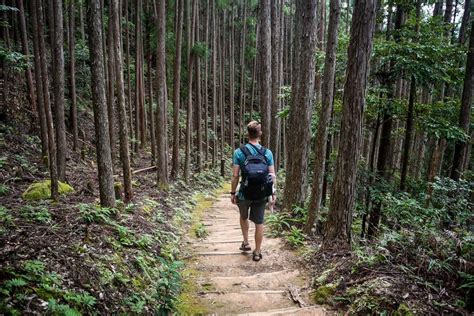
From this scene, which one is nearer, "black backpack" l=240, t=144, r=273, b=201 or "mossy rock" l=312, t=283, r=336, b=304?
"mossy rock" l=312, t=283, r=336, b=304

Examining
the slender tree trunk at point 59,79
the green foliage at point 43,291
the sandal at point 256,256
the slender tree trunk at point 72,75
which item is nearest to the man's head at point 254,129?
the sandal at point 256,256

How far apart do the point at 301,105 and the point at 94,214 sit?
16.9 feet

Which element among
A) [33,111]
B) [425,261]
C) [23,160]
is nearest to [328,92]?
[425,261]

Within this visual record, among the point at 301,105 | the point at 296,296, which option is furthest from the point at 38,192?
the point at 301,105

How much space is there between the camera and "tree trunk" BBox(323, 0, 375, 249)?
15.5 feet

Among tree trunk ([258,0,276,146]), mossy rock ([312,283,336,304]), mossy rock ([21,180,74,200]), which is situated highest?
tree trunk ([258,0,276,146])

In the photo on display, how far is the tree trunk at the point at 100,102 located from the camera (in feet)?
16.3

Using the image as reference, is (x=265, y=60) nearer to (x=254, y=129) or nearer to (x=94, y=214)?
(x=254, y=129)

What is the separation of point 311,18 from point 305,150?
3.09m

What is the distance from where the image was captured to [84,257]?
3.81 meters

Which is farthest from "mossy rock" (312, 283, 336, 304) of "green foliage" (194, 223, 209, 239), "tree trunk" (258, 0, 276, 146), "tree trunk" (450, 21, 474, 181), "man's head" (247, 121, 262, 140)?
"tree trunk" (450, 21, 474, 181)

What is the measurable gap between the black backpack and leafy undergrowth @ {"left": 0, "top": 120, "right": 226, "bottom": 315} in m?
1.61

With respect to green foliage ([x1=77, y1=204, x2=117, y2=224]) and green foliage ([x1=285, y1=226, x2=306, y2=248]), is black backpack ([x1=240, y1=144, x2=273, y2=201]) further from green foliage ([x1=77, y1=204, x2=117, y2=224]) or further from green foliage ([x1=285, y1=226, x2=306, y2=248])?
green foliage ([x1=77, y1=204, x2=117, y2=224])

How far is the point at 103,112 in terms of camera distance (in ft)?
17.7
